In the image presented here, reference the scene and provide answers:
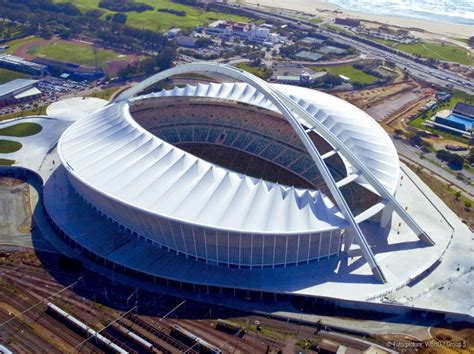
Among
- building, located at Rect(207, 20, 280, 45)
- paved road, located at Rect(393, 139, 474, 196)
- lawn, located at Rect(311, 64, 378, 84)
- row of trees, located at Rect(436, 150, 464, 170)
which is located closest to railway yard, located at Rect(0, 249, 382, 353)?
paved road, located at Rect(393, 139, 474, 196)

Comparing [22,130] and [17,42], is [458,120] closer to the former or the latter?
[22,130]

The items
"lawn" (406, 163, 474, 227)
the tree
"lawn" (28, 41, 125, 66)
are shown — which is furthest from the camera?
the tree

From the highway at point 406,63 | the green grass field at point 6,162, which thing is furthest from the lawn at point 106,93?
the highway at point 406,63

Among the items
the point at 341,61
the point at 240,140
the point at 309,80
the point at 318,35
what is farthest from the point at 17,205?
the point at 318,35

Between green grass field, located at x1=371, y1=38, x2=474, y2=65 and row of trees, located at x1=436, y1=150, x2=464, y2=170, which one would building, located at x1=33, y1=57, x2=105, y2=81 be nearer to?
row of trees, located at x1=436, y1=150, x2=464, y2=170

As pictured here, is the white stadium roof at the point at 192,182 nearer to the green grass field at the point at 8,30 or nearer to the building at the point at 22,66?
the building at the point at 22,66

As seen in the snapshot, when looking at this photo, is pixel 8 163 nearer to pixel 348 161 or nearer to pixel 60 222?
pixel 60 222
